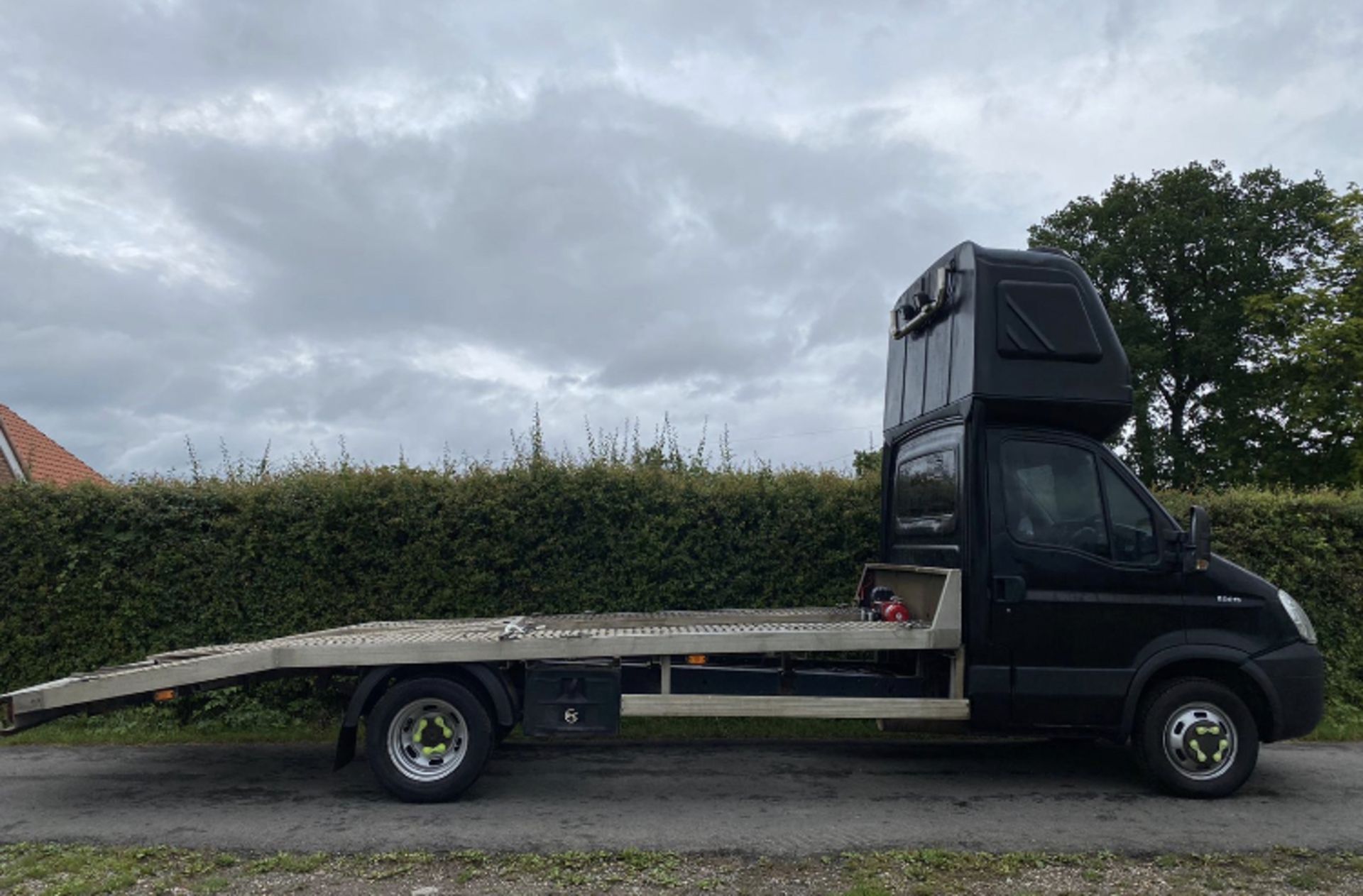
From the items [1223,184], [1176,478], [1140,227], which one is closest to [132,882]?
[1176,478]

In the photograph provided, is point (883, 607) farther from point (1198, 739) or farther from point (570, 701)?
point (570, 701)

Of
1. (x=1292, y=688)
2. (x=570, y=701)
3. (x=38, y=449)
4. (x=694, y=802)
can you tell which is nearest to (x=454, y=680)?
(x=570, y=701)

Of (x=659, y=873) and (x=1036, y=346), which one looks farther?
(x=1036, y=346)

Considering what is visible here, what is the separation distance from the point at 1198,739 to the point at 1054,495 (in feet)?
5.87

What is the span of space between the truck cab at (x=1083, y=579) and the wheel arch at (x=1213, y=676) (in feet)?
0.03

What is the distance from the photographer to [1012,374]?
695 cm

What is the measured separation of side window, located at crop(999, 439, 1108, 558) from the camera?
6906 millimetres

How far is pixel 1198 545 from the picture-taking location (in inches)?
265

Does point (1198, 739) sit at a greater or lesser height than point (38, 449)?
lesser

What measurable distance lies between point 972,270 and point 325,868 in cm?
531

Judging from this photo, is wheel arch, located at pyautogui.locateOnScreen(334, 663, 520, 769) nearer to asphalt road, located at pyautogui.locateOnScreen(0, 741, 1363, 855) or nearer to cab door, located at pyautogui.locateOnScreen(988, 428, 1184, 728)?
asphalt road, located at pyautogui.locateOnScreen(0, 741, 1363, 855)

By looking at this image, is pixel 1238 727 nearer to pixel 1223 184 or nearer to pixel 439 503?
pixel 439 503

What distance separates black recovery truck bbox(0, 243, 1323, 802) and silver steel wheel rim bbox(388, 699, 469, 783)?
0.03ft

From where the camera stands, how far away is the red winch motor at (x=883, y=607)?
24.0ft
